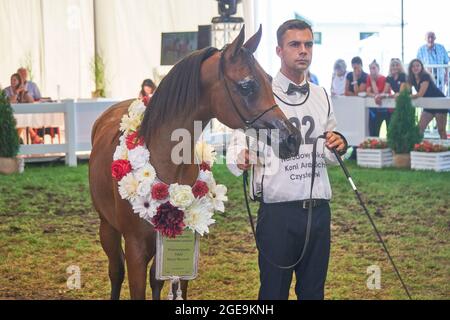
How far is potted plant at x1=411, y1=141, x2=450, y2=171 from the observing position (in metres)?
9.41

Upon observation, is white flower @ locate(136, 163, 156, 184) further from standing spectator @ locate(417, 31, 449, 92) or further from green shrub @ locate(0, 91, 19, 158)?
standing spectator @ locate(417, 31, 449, 92)

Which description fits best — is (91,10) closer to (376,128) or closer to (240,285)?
(376,128)

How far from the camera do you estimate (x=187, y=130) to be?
3.34 metres

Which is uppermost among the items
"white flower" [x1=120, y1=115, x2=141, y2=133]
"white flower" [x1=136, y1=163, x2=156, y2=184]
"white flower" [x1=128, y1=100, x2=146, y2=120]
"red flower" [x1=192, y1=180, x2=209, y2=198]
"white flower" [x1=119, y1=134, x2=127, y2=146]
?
"white flower" [x1=128, y1=100, x2=146, y2=120]

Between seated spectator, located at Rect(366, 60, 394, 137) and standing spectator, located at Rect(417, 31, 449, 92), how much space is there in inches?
22.0

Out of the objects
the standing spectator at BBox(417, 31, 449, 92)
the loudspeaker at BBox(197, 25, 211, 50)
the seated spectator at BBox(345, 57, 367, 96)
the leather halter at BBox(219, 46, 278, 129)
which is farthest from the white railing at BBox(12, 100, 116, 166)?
the leather halter at BBox(219, 46, 278, 129)

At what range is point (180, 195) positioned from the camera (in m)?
3.38

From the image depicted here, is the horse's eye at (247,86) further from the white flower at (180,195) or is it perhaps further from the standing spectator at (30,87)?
the standing spectator at (30,87)

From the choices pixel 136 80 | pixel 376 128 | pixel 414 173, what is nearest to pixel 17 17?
pixel 136 80

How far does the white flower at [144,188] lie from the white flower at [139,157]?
0.23ft

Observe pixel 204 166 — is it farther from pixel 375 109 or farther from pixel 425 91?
pixel 375 109

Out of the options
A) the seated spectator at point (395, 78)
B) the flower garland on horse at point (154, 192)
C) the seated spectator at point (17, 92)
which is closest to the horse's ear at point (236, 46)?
the flower garland on horse at point (154, 192)
